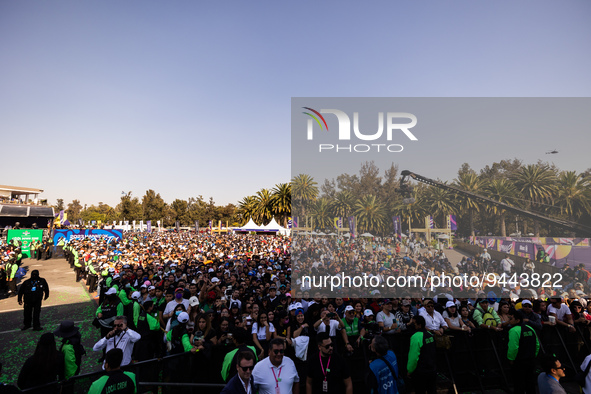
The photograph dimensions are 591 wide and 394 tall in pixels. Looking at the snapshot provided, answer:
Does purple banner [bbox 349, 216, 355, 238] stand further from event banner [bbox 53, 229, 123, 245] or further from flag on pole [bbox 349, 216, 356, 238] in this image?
event banner [bbox 53, 229, 123, 245]

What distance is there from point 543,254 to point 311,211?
9.60 m

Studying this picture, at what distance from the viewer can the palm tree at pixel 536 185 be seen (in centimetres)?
1256

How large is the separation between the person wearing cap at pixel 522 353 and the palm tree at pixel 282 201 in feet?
197

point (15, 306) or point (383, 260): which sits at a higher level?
point (383, 260)

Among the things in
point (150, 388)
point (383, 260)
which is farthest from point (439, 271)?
point (150, 388)

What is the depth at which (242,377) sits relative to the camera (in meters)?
3.17

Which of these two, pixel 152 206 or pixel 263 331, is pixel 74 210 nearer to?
pixel 152 206

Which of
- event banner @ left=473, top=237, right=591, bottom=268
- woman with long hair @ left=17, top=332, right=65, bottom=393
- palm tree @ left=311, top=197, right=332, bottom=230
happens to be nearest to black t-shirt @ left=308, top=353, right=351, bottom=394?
woman with long hair @ left=17, top=332, right=65, bottom=393

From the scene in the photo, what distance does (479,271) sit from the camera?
12.4 metres

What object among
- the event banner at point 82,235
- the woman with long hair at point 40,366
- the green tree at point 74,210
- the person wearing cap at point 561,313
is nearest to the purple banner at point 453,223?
the person wearing cap at point 561,313

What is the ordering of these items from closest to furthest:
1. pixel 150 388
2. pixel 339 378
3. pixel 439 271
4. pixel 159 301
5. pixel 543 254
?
pixel 339 378, pixel 150 388, pixel 159 301, pixel 543 254, pixel 439 271

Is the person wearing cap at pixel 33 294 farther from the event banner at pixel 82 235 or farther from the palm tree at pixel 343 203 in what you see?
the event banner at pixel 82 235

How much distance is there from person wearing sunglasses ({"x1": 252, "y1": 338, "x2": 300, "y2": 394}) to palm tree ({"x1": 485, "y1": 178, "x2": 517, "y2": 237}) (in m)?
12.4

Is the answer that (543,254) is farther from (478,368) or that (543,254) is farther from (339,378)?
(339,378)
